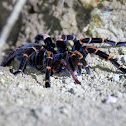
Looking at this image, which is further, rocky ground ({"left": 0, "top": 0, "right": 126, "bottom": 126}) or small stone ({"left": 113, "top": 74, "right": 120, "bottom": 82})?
small stone ({"left": 113, "top": 74, "right": 120, "bottom": 82})

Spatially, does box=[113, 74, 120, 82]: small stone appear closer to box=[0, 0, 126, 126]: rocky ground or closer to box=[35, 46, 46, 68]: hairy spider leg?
box=[0, 0, 126, 126]: rocky ground

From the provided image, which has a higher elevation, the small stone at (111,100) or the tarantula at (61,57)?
the tarantula at (61,57)

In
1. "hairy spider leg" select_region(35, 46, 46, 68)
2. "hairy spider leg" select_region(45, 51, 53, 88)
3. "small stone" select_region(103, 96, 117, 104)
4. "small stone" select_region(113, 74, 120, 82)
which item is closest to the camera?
"small stone" select_region(103, 96, 117, 104)

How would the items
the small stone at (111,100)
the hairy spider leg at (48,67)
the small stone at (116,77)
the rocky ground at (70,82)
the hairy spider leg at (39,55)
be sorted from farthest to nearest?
1. the hairy spider leg at (39,55)
2. the small stone at (116,77)
3. the hairy spider leg at (48,67)
4. the small stone at (111,100)
5. the rocky ground at (70,82)

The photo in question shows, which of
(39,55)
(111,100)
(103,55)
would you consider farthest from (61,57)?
(111,100)

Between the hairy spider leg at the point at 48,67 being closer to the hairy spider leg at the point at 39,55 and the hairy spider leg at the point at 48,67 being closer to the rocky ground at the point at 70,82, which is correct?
the rocky ground at the point at 70,82

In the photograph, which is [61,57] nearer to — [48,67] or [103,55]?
[48,67]

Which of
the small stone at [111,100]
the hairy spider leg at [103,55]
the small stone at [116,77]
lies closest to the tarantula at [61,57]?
the hairy spider leg at [103,55]

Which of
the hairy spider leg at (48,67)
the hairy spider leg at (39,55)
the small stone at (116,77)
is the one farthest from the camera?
the hairy spider leg at (39,55)

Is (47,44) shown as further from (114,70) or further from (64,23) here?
(114,70)

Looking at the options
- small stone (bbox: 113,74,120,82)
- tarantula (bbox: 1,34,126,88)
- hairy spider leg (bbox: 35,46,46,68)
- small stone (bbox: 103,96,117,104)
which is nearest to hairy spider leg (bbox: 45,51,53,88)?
tarantula (bbox: 1,34,126,88)

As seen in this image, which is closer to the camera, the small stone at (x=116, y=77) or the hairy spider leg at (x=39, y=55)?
the small stone at (x=116, y=77)
